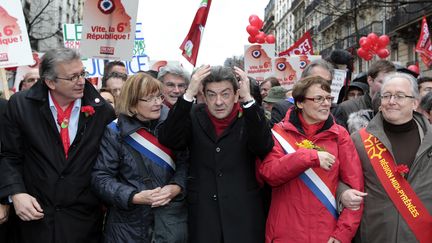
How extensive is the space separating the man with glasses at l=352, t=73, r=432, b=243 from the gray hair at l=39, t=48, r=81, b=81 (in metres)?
2.20

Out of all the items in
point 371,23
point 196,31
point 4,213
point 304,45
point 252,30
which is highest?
point 371,23

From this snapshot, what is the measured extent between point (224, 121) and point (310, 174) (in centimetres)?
71

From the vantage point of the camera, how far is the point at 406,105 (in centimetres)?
346

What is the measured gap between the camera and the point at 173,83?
184 inches

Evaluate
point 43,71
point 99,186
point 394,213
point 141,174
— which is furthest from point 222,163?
point 43,71

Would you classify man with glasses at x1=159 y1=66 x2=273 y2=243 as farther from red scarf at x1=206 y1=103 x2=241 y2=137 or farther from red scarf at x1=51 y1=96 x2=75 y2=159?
red scarf at x1=51 y1=96 x2=75 y2=159

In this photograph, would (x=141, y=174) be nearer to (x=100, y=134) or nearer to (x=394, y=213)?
(x=100, y=134)

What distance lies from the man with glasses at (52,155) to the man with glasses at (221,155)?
65 cm

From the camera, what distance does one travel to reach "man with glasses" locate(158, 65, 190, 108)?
4668mm

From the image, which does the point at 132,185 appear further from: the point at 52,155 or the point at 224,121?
the point at 224,121

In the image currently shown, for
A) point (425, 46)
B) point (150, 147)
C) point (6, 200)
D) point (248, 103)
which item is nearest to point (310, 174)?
point (248, 103)

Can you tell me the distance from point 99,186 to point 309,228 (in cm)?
148

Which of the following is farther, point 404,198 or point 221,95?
point 221,95

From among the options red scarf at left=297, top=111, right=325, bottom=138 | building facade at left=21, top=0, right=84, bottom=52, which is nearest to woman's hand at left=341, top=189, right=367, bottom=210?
red scarf at left=297, top=111, right=325, bottom=138
